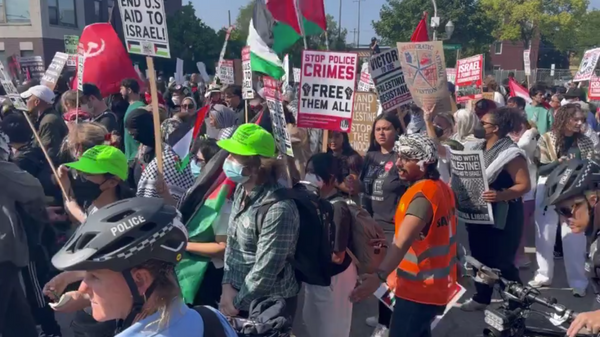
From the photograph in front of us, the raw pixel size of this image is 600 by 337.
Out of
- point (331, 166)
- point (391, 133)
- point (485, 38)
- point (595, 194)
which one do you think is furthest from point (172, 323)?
point (485, 38)

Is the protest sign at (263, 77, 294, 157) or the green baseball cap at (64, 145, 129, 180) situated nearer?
the green baseball cap at (64, 145, 129, 180)

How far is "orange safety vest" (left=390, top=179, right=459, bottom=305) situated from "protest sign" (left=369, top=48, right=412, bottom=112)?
3.35 meters

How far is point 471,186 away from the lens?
548 cm

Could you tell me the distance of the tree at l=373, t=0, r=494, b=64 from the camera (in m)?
55.6

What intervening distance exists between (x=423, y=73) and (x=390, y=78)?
389 millimetres

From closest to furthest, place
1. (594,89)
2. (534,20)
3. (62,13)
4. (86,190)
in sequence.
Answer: (86,190) < (594,89) < (62,13) < (534,20)

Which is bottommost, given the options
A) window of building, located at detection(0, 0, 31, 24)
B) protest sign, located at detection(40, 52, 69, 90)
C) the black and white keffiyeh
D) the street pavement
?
the street pavement

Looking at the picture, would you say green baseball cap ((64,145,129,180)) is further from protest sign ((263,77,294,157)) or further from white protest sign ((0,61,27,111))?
white protest sign ((0,61,27,111))

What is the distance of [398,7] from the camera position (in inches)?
2267

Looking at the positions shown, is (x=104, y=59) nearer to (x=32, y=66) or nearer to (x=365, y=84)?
(x=365, y=84)

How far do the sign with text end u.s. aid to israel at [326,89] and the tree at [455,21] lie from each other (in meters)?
51.7

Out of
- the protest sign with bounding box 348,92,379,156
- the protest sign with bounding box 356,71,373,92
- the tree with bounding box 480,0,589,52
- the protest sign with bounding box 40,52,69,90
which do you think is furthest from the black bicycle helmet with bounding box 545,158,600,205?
the tree with bounding box 480,0,589,52

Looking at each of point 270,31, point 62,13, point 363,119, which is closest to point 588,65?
point 363,119

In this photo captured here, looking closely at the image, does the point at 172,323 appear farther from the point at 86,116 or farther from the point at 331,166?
the point at 86,116
